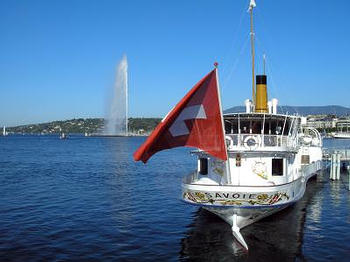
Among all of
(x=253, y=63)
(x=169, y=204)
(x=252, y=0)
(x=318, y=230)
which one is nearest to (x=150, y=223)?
(x=169, y=204)

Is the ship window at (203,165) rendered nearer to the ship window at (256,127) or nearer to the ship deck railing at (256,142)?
the ship deck railing at (256,142)

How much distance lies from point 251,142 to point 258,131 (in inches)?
54.0

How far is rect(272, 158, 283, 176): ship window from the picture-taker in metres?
22.2

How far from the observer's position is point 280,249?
18.8 metres

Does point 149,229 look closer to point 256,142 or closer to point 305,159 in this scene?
point 256,142

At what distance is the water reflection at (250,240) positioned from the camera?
17.9 meters

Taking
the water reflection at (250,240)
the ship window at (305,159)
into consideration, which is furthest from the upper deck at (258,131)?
the ship window at (305,159)

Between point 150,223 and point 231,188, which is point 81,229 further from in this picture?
point 231,188

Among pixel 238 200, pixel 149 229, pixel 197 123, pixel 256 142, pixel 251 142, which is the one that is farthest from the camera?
pixel 149 229

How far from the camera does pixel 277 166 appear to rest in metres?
22.3

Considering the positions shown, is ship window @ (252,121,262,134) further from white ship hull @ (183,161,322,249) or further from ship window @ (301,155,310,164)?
ship window @ (301,155,310,164)

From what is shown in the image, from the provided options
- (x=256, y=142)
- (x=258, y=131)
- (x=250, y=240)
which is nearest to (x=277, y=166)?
(x=256, y=142)

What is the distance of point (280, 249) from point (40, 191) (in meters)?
24.4

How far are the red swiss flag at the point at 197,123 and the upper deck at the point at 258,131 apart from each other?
3.42 m
